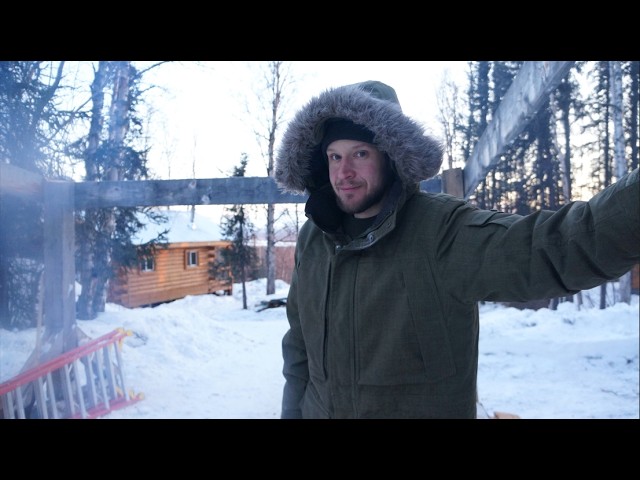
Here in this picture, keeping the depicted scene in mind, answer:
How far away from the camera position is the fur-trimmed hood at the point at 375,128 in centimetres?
143

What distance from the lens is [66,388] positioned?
336 cm

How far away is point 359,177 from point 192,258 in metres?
13.4

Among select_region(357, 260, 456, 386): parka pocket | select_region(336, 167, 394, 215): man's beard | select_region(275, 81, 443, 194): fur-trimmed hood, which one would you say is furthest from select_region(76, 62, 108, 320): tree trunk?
select_region(357, 260, 456, 386): parka pocket

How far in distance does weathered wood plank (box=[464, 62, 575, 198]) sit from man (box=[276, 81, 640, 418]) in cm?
57

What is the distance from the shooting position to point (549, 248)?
0.97 metres

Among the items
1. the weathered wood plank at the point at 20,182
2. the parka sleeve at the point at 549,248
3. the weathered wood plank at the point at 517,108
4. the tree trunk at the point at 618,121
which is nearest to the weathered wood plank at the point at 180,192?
the weathered wood plank at the point at 20,182

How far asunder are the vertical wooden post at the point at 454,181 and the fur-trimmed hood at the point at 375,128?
6.23 feet

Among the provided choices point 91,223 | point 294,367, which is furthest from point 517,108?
point 91,223

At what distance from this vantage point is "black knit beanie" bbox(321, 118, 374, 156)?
1523 mm

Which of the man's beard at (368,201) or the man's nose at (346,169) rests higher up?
the man's nose at (346,169)

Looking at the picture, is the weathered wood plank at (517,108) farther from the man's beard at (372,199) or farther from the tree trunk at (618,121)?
the tree trunk at (618,121)

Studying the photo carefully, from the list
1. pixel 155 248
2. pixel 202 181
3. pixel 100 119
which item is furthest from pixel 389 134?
pixel 155 248

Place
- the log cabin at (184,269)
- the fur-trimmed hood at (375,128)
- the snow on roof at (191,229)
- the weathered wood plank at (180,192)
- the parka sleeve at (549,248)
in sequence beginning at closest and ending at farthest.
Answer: the parka sleeve at (549,248), the fur-trimmed hood at (375,128), the weathered wood plank at (180,192), the log cabin at (184,269), the snow on roof at (191,229)
